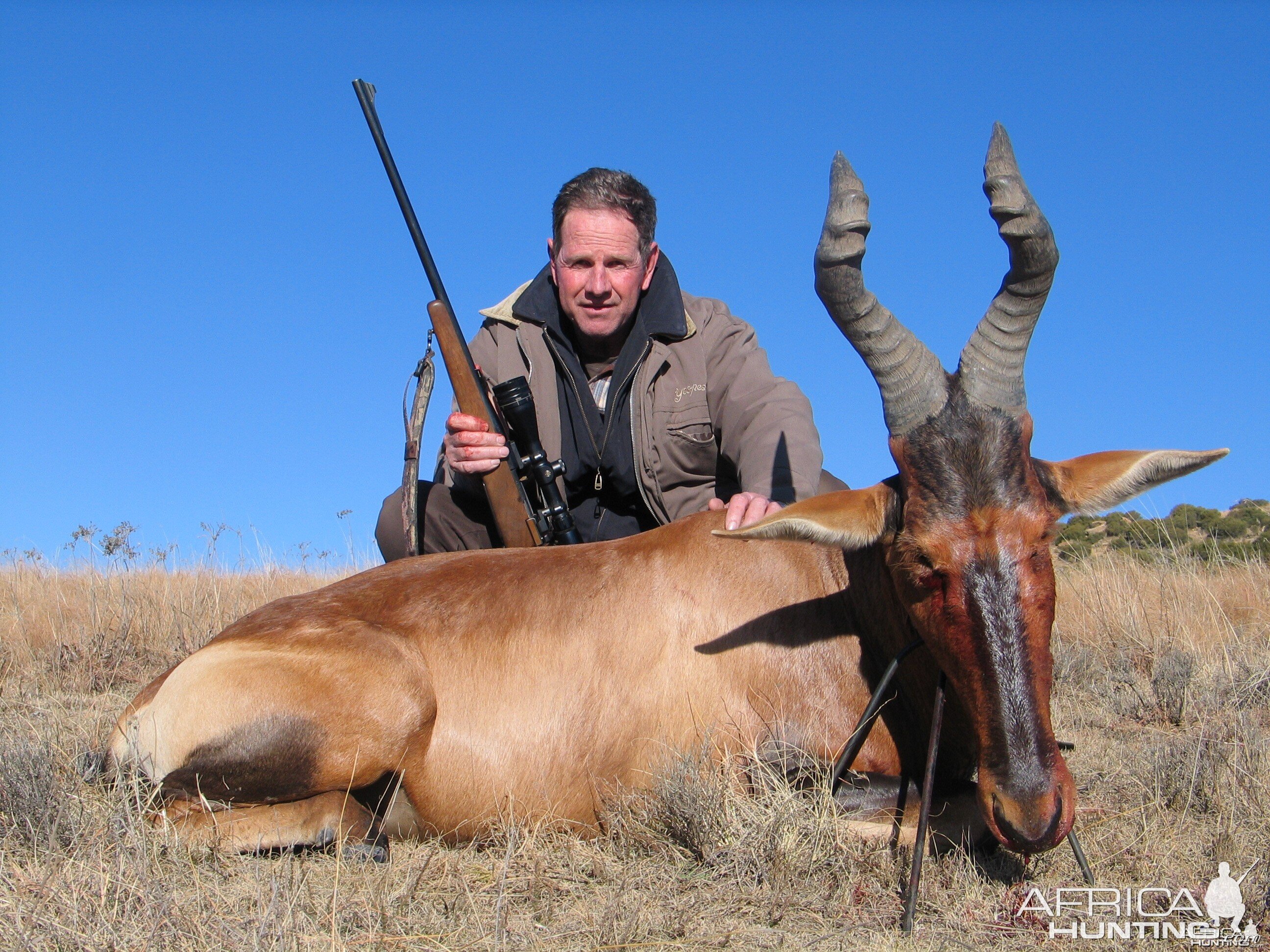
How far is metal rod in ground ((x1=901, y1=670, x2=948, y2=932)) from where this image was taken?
3045 mm

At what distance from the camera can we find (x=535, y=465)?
20.1 feet

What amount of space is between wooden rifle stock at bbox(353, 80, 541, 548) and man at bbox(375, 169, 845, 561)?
20 centimetres

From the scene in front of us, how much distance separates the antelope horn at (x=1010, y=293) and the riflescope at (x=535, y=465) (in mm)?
2832

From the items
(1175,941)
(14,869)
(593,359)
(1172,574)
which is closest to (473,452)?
(593,359)

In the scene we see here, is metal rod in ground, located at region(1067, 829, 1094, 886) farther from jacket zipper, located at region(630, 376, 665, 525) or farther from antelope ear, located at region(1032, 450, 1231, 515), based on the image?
jacket zipper, located at region(630, 376, 665, 525)

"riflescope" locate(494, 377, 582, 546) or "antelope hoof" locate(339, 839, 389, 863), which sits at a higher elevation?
"riflescope" locate(494, 377, 582, 546)

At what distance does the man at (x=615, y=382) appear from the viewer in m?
6.46

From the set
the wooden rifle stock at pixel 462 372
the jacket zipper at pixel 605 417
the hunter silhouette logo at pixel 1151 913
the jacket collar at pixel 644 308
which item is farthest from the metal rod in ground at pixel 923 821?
the jacket collar at pixel 644 308

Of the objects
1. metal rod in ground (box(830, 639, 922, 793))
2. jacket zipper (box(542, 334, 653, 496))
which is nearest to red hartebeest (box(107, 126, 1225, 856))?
metal rod in ground (box(830, 639, 922, 793))

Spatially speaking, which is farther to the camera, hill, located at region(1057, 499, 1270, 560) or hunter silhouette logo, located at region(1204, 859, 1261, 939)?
hill, located at region(1057, 499, 1270, 560)

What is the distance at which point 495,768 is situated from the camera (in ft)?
13.5

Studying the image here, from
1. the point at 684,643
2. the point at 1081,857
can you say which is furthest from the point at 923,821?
the point at 684,643

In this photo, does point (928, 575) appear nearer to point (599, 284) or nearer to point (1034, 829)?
point (1034, 829)

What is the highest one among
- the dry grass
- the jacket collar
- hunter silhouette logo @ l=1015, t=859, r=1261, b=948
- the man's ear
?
the man's ear
